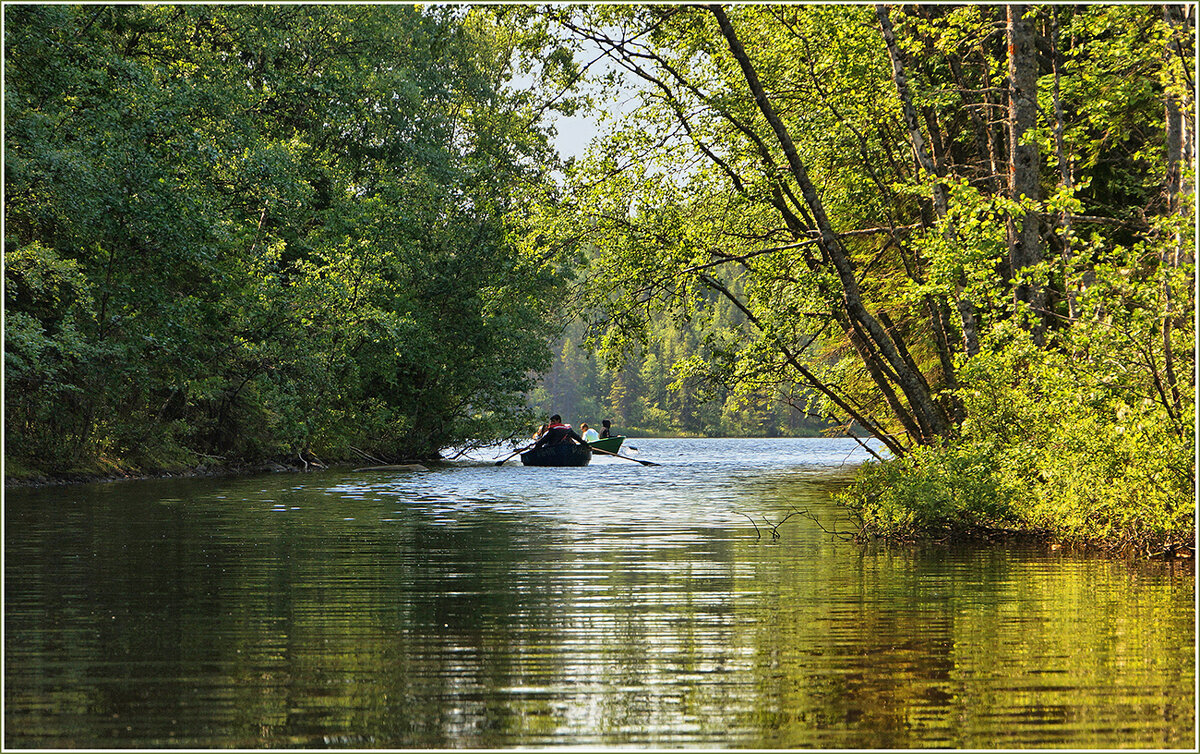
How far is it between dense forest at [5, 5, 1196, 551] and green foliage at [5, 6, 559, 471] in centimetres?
11

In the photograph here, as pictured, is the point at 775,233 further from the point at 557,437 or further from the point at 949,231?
the point at 557,437

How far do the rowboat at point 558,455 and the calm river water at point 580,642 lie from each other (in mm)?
21446

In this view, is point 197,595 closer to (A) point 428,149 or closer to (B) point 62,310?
(B) point 62,310

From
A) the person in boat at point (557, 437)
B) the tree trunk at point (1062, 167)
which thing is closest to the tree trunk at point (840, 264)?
the tree trunk at point (1062, 167)

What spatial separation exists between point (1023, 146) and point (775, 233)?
3.46 metres

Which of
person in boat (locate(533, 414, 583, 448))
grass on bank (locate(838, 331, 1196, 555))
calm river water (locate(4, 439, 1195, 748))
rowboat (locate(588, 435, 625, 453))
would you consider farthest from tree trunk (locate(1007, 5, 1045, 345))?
rowboat (locate(588, 435, 625, 453))

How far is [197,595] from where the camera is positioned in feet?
29.8

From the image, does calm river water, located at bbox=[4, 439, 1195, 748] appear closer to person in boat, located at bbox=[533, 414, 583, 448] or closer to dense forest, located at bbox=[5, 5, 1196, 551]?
dense forest, located at bbox=[5, 5, 1196, 551]

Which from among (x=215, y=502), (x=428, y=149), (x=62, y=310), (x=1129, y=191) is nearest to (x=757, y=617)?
(x=1129, y=191)

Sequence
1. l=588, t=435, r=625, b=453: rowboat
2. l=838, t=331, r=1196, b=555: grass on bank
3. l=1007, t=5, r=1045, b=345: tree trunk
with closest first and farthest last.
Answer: l=838, t=331, r=1196, b=555: grass on bank < l=1007, t=5, r=1045, b=345: tree trunk < l=588, t=435, r=625, b=453: rowboat

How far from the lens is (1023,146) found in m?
14.5

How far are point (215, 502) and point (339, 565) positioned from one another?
958cm

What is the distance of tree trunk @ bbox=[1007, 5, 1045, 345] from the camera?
14.4 meters

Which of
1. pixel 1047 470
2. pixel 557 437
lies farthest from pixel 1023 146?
pixel 557 437
